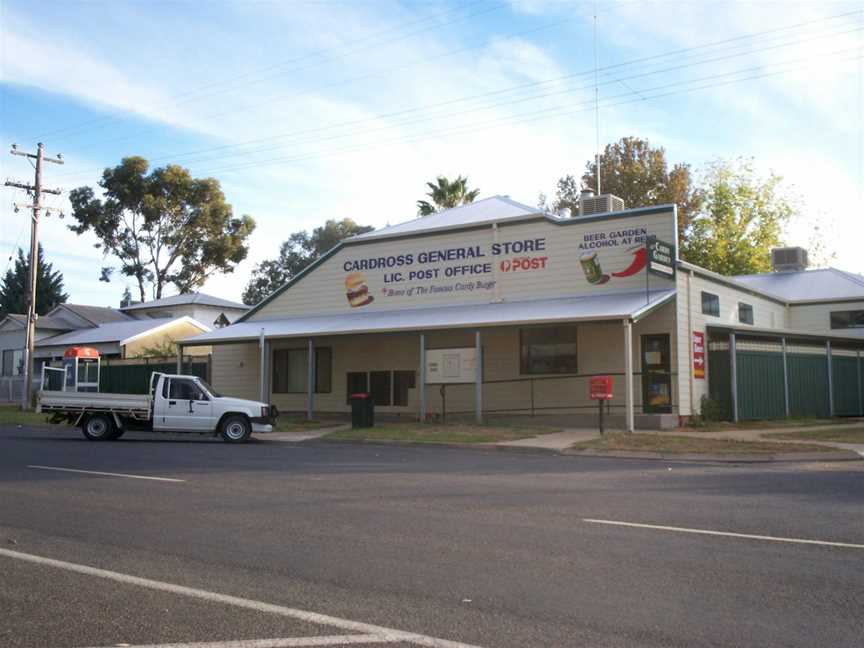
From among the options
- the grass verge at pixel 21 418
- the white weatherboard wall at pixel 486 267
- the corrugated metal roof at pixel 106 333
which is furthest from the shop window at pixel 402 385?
the corrugated metal roof at pixel 106 333

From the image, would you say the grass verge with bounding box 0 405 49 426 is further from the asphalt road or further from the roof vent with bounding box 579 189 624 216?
the roof vent with bounding box 579 189 624 216

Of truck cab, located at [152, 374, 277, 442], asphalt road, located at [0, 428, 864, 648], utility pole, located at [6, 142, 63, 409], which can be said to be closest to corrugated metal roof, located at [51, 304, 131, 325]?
utility pole, located at [6, 142, 63, 409]

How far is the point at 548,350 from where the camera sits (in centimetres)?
2436

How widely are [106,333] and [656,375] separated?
106 ft

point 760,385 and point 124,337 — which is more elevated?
point 124,337

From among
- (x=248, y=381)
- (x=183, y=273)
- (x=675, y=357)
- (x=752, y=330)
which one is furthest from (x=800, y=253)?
(x=183, y=273)

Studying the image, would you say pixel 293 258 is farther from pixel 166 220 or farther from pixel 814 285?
pixel 814 285

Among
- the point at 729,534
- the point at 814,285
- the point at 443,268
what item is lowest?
the point at 729,534

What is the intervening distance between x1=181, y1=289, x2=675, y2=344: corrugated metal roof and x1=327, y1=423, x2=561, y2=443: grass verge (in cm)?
280

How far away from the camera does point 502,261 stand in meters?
25.5

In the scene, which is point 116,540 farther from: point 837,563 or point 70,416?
point 70,416

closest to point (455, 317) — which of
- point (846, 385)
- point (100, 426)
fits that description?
point (100, 426)

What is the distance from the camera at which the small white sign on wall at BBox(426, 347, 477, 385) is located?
77.0 feet

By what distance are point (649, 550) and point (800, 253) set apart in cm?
3337
